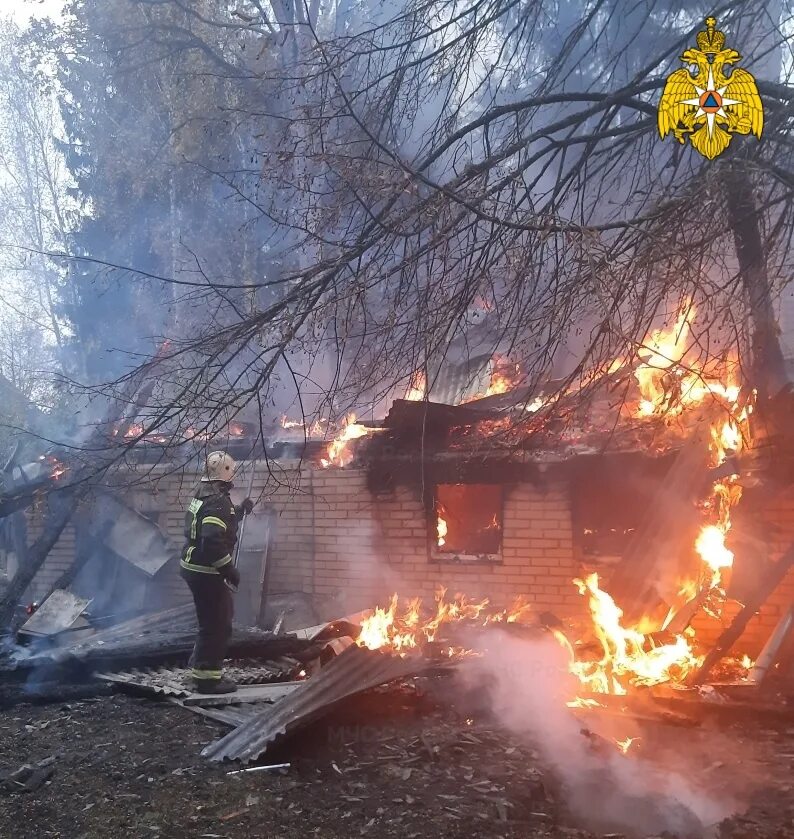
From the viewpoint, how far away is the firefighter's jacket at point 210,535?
6.57 meters

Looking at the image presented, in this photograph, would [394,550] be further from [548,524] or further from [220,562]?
[220,562]

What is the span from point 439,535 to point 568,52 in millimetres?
5490

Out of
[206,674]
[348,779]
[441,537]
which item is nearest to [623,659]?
[441,537]

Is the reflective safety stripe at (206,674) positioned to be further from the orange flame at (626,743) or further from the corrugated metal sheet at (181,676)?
the orange flame at (626,743)

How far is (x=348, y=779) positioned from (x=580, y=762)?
1.57 m

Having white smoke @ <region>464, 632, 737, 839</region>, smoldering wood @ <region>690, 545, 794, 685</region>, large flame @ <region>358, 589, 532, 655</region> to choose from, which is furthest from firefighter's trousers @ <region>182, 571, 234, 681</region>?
smoldering wood @ <region>690, 545, 794, 685</region>

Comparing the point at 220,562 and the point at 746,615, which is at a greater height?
the point at 220,562

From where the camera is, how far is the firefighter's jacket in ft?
21.6

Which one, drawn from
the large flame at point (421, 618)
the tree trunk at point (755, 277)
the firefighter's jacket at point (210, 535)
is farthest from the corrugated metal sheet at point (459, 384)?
the firefighter's jacket at point (210, 535)

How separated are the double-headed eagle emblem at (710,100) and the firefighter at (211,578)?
4841 mm

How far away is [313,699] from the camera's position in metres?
5.09

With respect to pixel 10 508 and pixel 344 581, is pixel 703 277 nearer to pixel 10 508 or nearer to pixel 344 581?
pixel 344 581

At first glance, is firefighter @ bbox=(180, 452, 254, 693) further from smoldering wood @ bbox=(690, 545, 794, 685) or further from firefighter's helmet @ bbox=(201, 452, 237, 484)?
smoldering wood @ bbox=(690, 545, 794, 685)

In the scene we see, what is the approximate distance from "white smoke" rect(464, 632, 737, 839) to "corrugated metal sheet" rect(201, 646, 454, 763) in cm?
83
